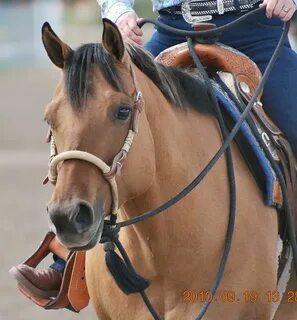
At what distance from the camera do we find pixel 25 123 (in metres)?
16.8

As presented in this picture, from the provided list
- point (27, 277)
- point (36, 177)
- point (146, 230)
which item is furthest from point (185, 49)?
point (36, 177)

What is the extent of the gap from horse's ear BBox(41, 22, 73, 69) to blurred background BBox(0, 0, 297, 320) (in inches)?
133

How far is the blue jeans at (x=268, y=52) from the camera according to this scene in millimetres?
4535

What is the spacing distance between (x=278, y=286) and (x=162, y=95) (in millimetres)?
1027

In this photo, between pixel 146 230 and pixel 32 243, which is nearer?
pixel 146 230

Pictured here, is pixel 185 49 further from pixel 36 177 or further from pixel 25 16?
pixel 25 16

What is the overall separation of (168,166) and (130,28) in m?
0.71

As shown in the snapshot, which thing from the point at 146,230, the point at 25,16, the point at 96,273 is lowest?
the point at 25,16

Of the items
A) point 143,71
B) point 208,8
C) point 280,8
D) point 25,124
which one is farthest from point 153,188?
point 25,124

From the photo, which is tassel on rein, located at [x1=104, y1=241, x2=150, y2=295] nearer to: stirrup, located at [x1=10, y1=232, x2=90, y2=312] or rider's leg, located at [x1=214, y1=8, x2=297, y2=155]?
stirrup, located at [x1=10, y1=232, x2=90, y2=312]

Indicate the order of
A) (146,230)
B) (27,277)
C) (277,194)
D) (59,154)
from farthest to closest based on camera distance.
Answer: (27,277) < (277,194) < (146,230) < (59,154)

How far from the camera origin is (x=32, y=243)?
28.7 ft

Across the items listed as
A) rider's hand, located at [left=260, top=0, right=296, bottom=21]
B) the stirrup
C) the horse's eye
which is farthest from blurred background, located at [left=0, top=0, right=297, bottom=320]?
the horse's eye
